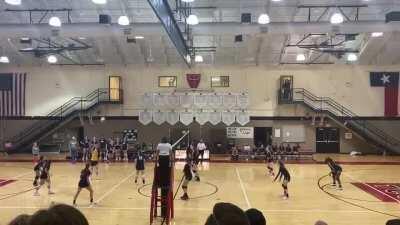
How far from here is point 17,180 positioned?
73.9ft

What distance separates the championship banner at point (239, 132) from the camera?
35406mm

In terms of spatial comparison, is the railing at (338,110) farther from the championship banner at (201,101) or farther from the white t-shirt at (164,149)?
the white t-shirt at (164,149)

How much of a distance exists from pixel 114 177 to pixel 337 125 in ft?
65.7

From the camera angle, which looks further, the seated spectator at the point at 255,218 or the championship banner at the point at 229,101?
the championship banner at the point at 229,101

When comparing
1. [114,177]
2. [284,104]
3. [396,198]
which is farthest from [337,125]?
[114,177]

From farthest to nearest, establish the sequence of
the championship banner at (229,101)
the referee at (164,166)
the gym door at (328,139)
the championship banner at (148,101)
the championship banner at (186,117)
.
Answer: the gym door at (328,139)
the championship banner at (148,101)
the championship banner at (186,117)
the championship banner at (229,101)
the referee at (164,166)

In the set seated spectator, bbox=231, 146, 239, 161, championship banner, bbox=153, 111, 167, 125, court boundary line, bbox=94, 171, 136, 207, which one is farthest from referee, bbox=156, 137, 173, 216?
championship banner, bbox=153, 111, 167, 125

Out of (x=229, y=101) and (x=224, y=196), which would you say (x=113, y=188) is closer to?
(x=224, y=196)

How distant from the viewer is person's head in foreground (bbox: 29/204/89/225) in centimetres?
Result: 148

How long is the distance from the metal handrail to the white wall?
0.45 meters

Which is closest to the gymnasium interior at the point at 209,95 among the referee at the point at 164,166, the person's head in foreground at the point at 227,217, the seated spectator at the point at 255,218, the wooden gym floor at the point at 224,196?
the wooden gym floor at the point at 224,196

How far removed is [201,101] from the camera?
33906 mm

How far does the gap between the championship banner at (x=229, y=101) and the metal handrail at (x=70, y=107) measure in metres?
9.07

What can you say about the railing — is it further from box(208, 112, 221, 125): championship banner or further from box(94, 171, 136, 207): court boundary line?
box(94, 171, 136, 207): court boundary line
